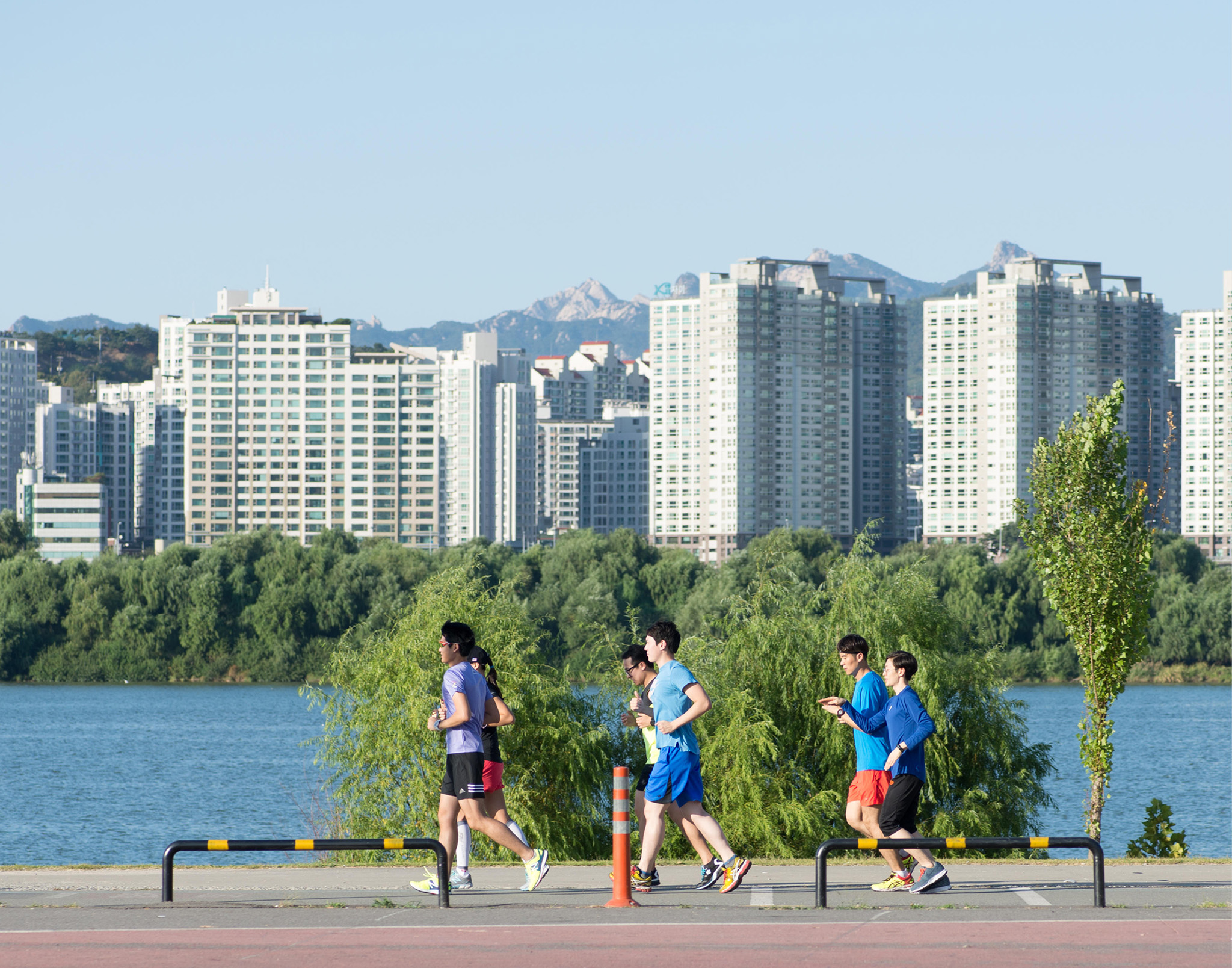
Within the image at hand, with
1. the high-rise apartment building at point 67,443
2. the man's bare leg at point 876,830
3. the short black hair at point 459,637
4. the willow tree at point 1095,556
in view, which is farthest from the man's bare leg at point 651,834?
the high-rise apartment building at point 67,443

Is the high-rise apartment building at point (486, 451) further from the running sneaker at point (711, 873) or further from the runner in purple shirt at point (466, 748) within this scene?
the running sneaker at point (711, 873)

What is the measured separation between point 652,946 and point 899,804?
2807 mm

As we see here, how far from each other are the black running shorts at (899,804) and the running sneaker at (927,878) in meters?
0.35

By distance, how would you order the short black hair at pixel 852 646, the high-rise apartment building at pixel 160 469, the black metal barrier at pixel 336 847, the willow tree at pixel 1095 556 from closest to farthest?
the black metal barrier at pixel 336 847 → the short black hair at pixel 852 646 → the willow tree at pixel 1095 556 → the high-rise apartment building at pixel 160 469

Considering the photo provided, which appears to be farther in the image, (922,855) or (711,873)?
(711,873)

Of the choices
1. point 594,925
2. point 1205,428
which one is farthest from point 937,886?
point 1205,428

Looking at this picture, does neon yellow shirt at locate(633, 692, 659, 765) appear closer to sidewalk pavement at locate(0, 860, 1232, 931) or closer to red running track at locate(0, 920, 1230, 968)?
sidewalk pavement at locate(0, 860, 1232, 931)

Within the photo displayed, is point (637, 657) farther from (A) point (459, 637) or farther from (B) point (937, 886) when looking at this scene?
(B) point (937, 886)

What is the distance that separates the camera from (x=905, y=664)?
1155 centimetres

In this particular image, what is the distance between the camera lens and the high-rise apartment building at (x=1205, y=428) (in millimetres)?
150125

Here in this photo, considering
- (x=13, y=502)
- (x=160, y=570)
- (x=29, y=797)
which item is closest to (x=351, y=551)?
(x=160, y=570)

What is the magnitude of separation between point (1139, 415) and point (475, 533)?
70.3 m

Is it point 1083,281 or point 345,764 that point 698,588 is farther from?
point 1083,281

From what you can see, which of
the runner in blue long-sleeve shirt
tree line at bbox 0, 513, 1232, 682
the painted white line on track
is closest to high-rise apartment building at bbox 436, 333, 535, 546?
tree line at bbox 0, 513, 1232, 682
